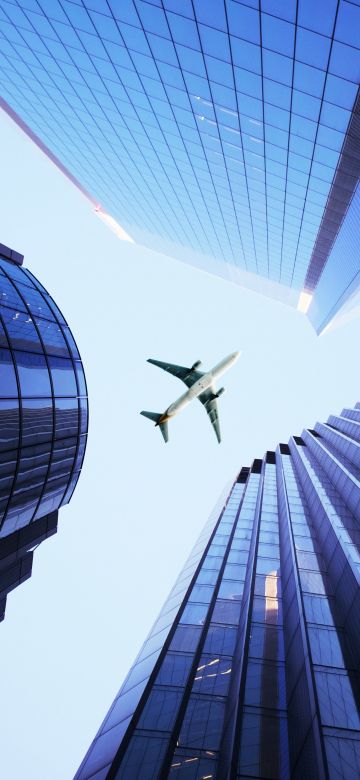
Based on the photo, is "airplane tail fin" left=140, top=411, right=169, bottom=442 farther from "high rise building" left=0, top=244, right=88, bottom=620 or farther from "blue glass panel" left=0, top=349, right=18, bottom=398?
"blue glass panel" left=0, top=349, right=18, bottom=398

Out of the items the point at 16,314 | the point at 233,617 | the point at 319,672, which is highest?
the point at 16,314

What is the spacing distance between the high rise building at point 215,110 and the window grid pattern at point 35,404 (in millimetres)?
15696

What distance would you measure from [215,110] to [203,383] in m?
20.8

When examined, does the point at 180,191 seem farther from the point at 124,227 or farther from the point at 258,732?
the point at 258,732

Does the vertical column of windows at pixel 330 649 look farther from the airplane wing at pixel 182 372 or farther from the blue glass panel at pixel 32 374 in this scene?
the blue glass panel at pixel 32 374

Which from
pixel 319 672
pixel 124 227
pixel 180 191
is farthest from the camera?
pixel 124 227

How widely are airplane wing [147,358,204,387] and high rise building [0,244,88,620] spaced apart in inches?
591

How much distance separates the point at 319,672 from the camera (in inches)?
583

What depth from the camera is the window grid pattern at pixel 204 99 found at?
18109 millimetres

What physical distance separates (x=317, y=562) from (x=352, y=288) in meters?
28.9

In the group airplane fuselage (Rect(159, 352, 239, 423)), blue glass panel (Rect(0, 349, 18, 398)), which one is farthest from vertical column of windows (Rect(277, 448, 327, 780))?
blue glass panel (Rect(0, 349, 18, 398))

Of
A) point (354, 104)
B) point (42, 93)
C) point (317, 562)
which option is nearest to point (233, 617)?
point (317, 562)

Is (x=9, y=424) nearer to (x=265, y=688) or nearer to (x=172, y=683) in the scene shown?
(x=172, y=683)

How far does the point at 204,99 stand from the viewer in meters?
25.2
